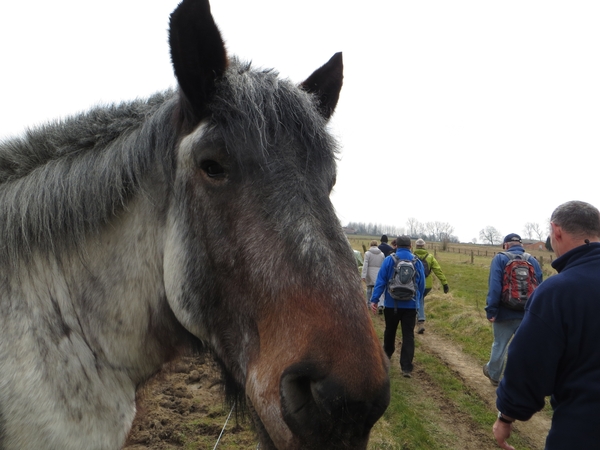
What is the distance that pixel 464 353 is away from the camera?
980 cm

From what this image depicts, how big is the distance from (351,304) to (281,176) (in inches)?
26.5

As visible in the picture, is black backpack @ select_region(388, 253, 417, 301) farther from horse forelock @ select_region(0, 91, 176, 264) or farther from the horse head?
horse forelock @ select_region(0, 91, 176, 264)

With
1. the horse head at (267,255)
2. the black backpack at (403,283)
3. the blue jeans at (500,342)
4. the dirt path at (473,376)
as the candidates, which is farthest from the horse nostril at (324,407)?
the black backpack at (403,283)

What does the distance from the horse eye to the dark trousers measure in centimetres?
667

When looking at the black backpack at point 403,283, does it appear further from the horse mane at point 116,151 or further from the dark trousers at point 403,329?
the horse mane at point 116,151

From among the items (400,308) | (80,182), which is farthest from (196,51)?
(400,308)

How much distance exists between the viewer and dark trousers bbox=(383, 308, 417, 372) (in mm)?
7863

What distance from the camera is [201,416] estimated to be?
5508mm

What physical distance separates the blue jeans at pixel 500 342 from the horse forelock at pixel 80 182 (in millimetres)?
6698

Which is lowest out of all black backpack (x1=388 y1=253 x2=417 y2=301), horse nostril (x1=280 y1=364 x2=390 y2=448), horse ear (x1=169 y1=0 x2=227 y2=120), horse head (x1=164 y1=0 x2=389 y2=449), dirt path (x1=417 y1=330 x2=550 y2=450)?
dirt path (x1=417 y1=330 x2=550 y2=450)

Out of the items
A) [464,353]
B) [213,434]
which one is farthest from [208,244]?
[464,353]

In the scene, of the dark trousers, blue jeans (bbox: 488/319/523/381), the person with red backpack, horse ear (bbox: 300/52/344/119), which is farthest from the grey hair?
the dark trousers

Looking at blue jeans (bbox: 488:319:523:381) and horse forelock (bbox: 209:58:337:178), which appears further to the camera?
blue jeans (bbox: 488:319:523:381)

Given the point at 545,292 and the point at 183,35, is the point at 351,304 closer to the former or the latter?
the point at 183,35
